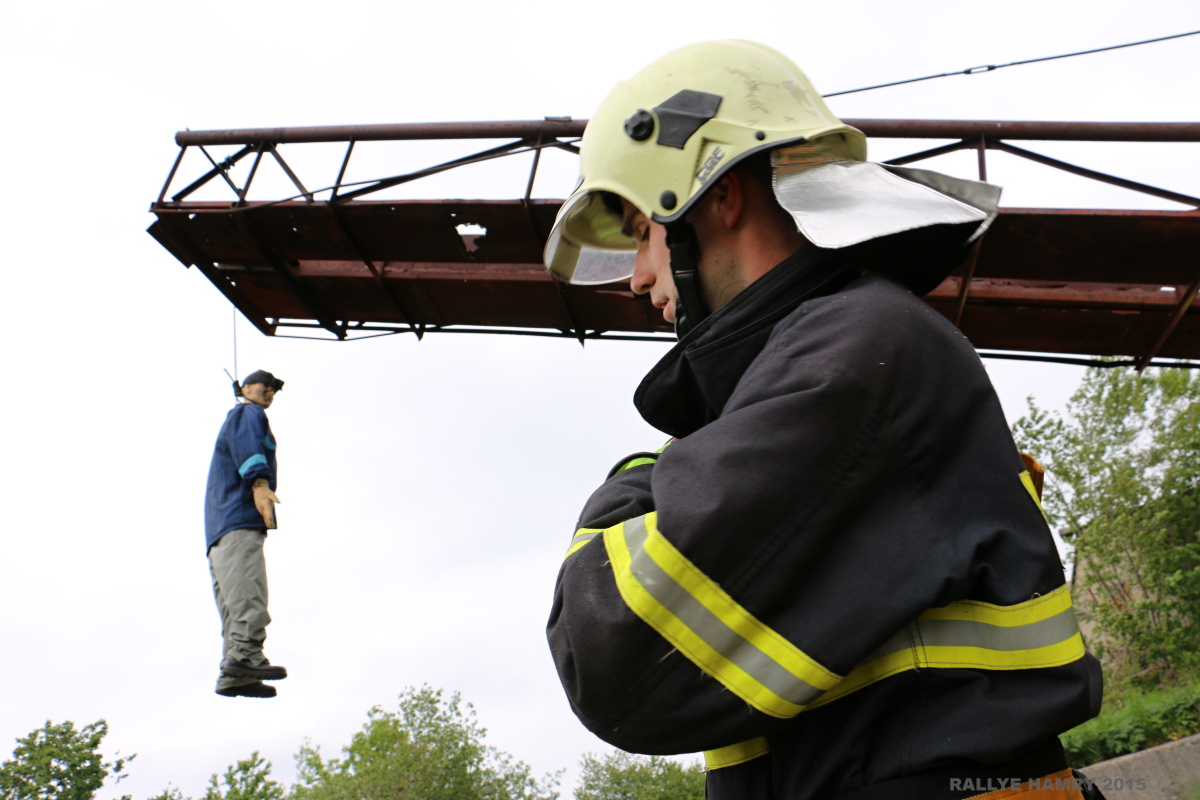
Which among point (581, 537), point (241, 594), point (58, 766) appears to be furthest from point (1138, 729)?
point (58, 766)

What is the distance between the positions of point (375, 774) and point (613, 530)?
101ft

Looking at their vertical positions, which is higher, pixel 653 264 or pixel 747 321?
pixel 653 264

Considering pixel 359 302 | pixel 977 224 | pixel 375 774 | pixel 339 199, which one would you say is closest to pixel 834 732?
pixel 977 224

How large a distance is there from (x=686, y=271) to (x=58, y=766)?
2723 centimetres

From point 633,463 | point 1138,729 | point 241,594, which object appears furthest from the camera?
point 1138,729

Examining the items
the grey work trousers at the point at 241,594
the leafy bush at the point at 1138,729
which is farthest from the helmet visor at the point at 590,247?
the leafy bush at the point at 1138,729

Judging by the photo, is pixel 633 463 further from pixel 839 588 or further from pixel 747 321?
pixel 839 588

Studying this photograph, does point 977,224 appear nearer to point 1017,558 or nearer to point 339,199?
point 1017,558

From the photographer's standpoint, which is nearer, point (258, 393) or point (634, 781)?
point (258, 393)

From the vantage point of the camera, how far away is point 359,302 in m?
7.22

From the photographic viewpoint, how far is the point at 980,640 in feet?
3.86

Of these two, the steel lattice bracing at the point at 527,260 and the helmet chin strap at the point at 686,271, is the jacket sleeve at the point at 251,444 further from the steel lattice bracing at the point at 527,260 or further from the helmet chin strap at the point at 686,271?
the helmet chin strap at the point at 686,271

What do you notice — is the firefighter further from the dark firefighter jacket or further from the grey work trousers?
the grey work trousers

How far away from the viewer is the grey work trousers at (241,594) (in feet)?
19.4
